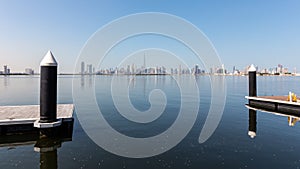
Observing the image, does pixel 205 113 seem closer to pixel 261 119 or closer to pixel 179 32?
pixel 261 119

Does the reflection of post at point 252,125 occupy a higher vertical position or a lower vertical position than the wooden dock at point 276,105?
lower

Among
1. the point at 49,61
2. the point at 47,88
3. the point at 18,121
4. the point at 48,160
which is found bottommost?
the point at 48,160

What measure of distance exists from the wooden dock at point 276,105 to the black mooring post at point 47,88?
21985 mm

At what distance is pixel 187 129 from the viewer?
16.0 m

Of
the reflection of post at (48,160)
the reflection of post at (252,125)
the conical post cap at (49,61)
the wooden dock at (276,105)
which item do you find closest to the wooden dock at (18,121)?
the reflection of post at (48,160)

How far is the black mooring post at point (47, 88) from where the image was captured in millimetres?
12367

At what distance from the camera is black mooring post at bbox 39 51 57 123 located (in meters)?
12.4

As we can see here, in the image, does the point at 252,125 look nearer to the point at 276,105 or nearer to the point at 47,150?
the point at 276,105

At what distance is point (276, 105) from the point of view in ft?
79.9

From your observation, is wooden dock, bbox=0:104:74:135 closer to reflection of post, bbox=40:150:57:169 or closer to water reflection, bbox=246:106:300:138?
reflection of post, bbox=40:150:57:169

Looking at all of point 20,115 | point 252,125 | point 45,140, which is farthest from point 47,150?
point 252,125

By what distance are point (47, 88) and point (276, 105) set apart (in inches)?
916

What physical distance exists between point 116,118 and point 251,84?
18620 millimetres

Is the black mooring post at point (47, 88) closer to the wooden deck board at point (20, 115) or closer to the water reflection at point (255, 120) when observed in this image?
the wooden deck board at point (20, 115)
